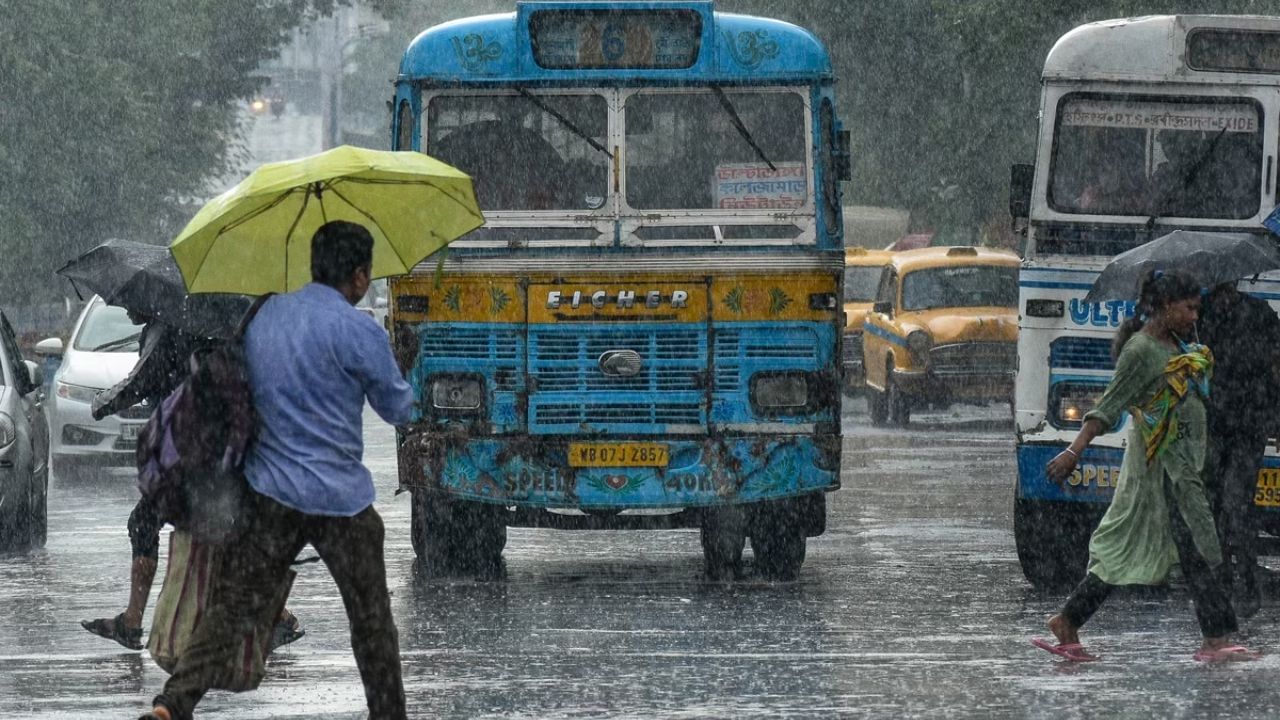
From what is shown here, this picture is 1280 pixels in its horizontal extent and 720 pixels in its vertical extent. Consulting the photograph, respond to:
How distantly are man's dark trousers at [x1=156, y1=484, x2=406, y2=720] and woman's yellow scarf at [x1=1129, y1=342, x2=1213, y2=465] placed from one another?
3606 mm

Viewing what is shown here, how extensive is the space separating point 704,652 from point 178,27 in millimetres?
32215

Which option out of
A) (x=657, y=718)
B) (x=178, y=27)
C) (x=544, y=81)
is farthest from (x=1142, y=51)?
(x=178, y=27)

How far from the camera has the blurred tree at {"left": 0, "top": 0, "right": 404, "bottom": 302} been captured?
3472 cm

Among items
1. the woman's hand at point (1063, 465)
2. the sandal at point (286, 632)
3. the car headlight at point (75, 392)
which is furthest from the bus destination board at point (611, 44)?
the car headlight at point (75, 392)

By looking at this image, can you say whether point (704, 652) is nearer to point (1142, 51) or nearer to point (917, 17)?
point (1142, 51)

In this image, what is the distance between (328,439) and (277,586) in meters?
0.60

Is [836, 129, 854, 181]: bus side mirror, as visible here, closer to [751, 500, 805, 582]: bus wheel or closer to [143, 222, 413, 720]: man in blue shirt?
[751, 500, 805, 582]: bus wheel

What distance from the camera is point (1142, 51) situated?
12.6 meters

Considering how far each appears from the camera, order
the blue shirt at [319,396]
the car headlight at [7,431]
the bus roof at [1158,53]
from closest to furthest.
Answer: the blue shirt at [319,396] → the bus roof at [1158,53] → the car headlight at [7,431]

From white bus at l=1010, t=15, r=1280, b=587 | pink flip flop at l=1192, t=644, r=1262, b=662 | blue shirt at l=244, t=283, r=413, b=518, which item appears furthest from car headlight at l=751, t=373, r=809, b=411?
blue shirt at l=244, t=283, r=413, b=518

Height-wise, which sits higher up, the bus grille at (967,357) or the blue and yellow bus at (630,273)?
the blue and yellow bus at (630,273)

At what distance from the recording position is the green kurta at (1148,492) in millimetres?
9906

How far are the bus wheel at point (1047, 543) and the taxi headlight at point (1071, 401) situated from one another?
494mm

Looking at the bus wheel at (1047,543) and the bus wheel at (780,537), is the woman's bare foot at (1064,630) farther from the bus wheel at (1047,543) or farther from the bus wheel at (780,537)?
the bus wheel at (780,537)
